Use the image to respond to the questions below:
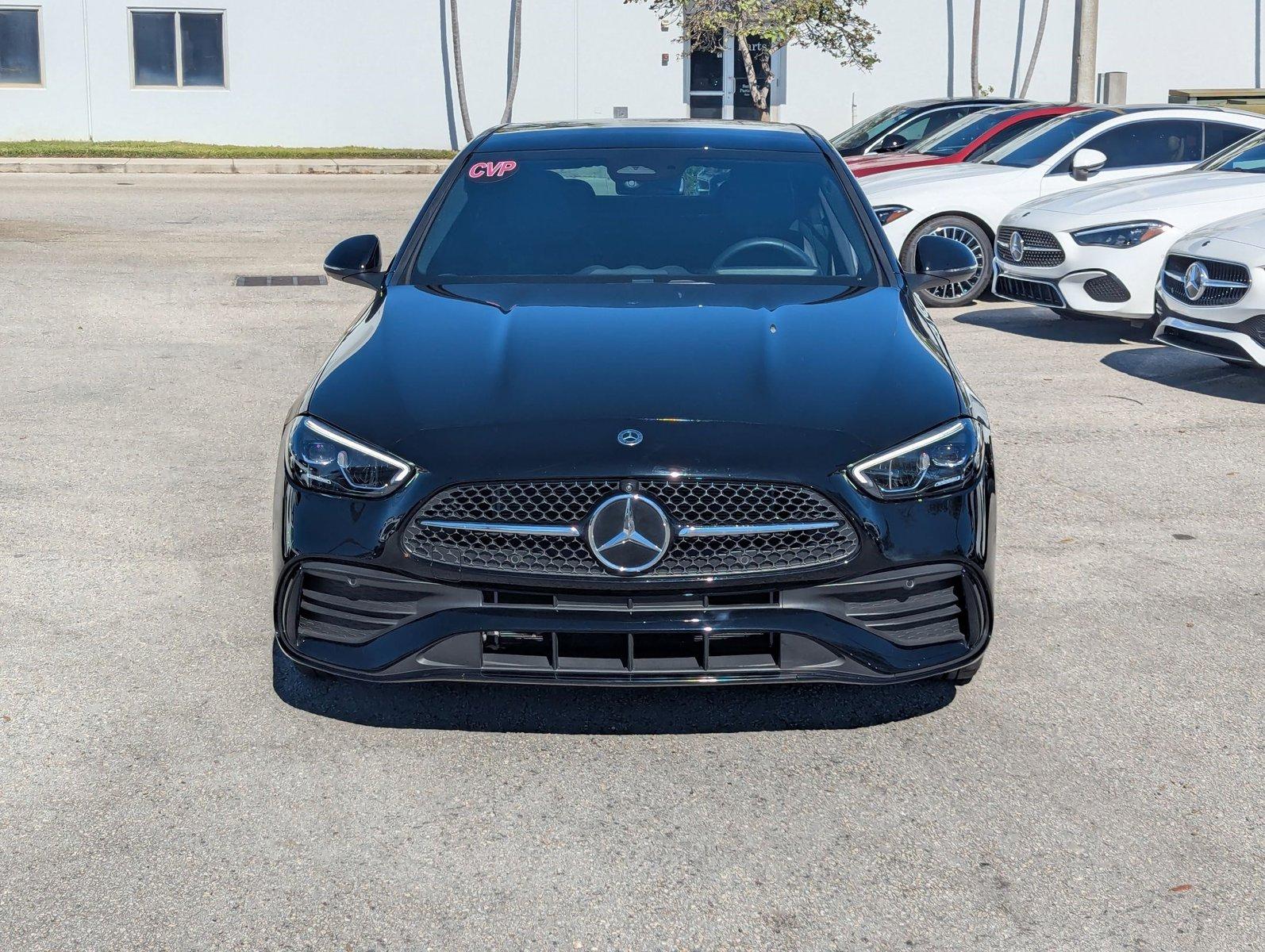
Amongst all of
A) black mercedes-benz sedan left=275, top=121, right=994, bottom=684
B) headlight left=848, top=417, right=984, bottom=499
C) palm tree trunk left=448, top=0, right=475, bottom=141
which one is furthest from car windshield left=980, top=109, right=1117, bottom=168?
palm tree trunk left=448, top=0, right=475, bottom=141

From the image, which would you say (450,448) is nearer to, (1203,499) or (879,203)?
(1203,499)

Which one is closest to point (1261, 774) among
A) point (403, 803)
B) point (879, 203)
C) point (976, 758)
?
point (976, 758)

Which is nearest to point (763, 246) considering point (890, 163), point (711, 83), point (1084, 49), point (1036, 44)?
point (890, 163)

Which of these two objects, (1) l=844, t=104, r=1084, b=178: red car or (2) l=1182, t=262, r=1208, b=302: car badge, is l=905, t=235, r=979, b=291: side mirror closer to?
(2) l=1182, t=262, r=1208, b=302: car badge

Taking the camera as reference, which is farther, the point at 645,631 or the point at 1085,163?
the point at 1085,163

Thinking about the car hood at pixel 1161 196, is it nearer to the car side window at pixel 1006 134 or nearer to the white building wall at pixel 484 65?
the car side window at pixel 1006 134

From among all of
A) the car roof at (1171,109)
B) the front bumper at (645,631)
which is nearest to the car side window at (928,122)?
the car roof at (1171,109)

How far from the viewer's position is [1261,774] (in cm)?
371

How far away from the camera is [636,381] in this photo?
12.7 ft

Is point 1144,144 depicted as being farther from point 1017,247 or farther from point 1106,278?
point 1106,278

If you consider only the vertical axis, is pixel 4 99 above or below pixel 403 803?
above

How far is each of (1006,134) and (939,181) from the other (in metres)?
2.98

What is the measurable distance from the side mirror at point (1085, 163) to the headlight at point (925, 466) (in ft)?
28.4

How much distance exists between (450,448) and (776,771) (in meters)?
1.11
